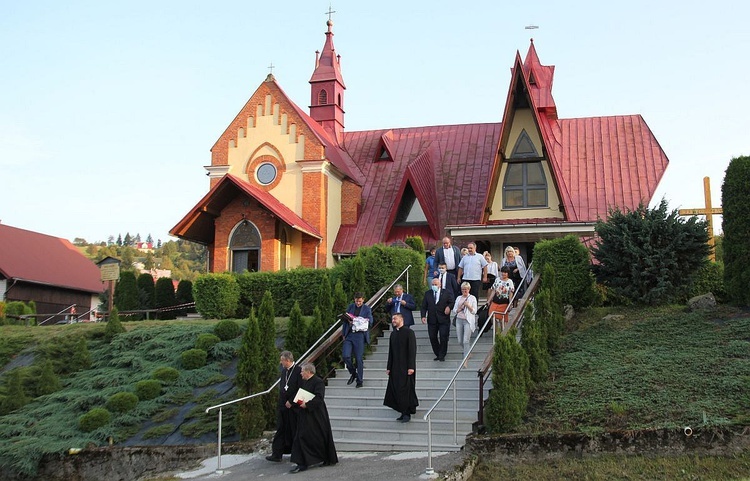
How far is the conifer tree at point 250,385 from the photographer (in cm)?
1175

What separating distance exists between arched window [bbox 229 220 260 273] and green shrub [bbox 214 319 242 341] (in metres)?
7.48

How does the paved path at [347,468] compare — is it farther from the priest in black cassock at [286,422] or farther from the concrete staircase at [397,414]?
the concrete staircase at [397,414]

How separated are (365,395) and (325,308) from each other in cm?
243

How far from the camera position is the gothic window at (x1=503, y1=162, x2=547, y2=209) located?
23469mm

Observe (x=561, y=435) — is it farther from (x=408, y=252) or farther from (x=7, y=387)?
(x=7, y=387)

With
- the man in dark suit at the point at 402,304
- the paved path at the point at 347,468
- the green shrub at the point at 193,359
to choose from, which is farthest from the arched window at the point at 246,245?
the paved path at the point at 347,468

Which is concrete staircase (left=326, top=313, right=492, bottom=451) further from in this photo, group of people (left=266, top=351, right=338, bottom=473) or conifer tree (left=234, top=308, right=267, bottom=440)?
conifer tree (left=234, top=308, right=267, bottom=440)

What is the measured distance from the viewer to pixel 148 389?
14172 millimetres

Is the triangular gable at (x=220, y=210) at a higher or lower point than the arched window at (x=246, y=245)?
higher

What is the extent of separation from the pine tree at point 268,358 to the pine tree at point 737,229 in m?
8.39

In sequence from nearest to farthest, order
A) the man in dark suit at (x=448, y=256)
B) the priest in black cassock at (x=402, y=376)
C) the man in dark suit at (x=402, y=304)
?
the priest in black cassock at (x=402, y=376) → the man in dark suit at (x=402, y=304) → the man in dark suit at (x=448, y=256)

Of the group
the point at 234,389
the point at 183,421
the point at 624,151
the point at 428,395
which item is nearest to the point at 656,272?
Result: the point at 428,395

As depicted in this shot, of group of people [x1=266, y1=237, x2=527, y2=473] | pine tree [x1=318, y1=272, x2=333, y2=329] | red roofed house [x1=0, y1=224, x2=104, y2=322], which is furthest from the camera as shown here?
red roofed house [x1=0, y1=224, x2=104, y2=322]

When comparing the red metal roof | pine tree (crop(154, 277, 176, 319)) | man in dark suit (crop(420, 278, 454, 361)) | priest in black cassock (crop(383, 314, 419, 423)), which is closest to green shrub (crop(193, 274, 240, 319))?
pine tree (crop(154, 277, 176, 319))
